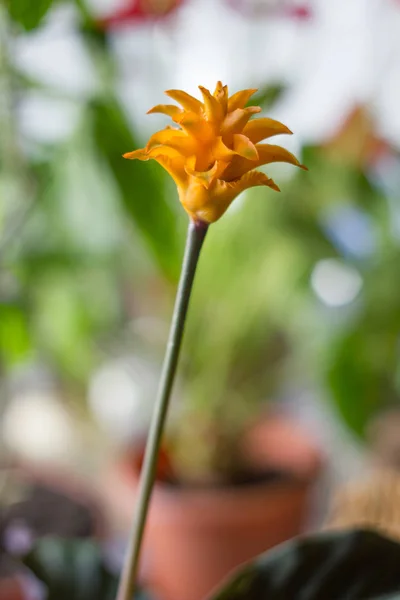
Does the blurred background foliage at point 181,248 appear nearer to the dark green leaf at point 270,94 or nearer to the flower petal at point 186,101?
the dark green leaf at point 270,94

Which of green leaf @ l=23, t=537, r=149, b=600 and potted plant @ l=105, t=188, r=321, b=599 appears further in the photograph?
potted plant @ l=105, t=188, r=321, b=599

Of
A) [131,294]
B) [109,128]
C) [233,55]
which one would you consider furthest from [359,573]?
[131,294]

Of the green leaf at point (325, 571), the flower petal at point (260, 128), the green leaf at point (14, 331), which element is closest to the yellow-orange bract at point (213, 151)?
the flower petal at point (260, 128)

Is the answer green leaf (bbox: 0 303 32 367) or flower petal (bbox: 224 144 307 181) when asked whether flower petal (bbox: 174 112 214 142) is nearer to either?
flower petal (bbox: 224 144 307 181)

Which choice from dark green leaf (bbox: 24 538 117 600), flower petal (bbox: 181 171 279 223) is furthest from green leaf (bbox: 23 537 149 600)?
flower petal (bbox: 181 171 279 223)

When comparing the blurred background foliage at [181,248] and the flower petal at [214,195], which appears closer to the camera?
the flower petal at [214,195]

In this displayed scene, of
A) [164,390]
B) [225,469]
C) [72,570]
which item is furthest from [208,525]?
[164,390]

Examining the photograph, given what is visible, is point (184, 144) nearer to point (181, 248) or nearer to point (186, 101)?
point (186, 101)

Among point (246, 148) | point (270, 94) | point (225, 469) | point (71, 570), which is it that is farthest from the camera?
point (225, 469)
